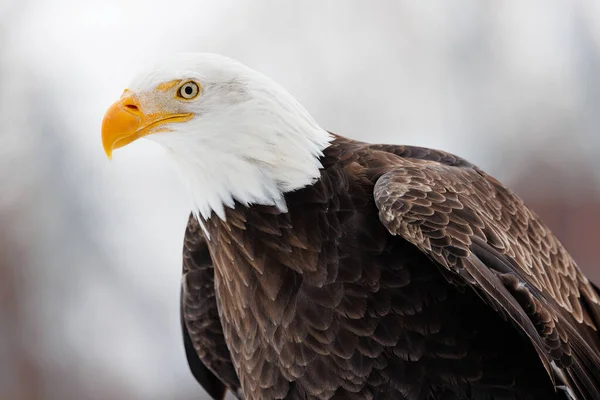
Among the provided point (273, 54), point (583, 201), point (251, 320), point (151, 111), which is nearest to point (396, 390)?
point (251, 320)

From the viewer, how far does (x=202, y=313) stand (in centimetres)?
302

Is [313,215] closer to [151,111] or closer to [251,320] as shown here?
[251,320]

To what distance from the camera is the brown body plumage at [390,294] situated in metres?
2.11

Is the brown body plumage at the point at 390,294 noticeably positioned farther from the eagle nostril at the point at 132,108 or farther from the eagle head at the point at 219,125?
the eagle nostril at the point at 132,108

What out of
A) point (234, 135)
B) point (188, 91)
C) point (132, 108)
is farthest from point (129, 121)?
point (234, 135)

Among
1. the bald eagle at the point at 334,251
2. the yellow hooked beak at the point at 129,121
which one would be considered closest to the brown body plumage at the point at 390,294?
the bald eagle at the point at 334,251

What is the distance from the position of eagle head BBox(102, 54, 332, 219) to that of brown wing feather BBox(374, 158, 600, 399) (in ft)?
1.12

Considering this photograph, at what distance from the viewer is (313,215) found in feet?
7.72

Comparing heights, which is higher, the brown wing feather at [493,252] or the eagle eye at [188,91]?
the eagle eye at [188,91]

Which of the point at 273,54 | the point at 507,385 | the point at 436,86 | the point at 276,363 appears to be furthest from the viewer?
the point at 436,86

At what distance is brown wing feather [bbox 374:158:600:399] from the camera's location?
6.64 ft

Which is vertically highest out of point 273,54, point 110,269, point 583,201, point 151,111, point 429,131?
point 151,111

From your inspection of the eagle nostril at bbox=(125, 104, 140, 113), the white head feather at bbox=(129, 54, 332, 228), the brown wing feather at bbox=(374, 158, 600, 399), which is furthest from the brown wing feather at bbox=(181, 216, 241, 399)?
the brown wing feather at bbox=(374, 158, 600, 399)

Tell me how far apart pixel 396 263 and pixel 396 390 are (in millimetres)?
392
